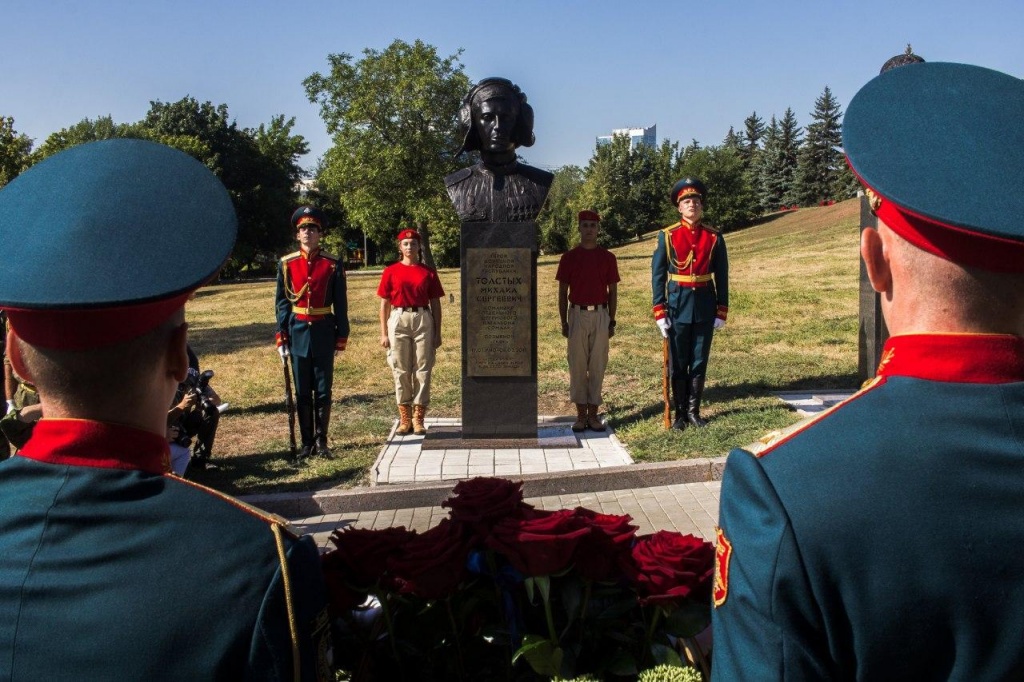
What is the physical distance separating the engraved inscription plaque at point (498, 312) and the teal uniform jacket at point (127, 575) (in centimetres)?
660

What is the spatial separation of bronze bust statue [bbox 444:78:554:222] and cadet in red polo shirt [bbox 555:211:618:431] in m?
0.83

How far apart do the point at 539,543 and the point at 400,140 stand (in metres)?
38.4

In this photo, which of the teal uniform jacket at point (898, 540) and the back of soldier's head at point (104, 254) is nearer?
the teal uniform jacket at point (898, 540)

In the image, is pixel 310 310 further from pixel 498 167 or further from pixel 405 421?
pixel 498 167

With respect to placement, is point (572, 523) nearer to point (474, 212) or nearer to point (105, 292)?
point (105, 292)

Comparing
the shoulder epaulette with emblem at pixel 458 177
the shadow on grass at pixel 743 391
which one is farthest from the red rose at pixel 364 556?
the shadow on grass at pixel 743 391

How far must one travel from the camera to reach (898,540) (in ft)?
4.21

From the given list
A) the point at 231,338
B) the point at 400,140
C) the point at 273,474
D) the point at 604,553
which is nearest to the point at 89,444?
the point at 604,553

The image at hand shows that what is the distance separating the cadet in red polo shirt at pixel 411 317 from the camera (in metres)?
8.48

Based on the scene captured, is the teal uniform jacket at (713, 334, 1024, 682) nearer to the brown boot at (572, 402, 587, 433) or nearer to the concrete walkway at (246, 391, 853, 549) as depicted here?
the concrete walkway at (246, 391, 853, 549)

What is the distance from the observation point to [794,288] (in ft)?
68.0

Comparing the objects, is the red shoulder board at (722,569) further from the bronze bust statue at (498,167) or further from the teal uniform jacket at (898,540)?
the bronze bust statue at (498,167)

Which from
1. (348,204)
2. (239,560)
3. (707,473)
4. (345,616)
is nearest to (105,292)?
(239,560)

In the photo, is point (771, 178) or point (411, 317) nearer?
point (411, 317)
